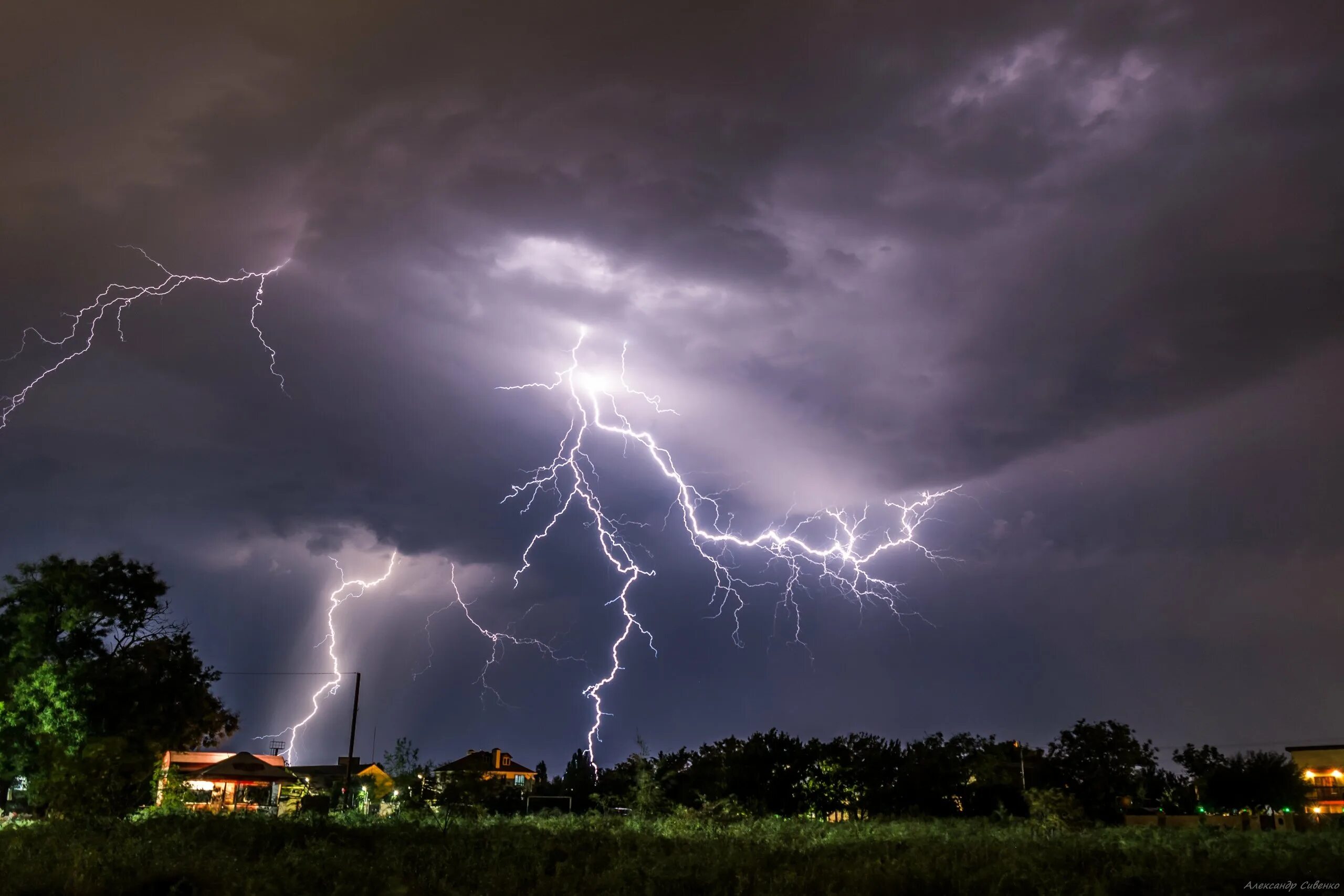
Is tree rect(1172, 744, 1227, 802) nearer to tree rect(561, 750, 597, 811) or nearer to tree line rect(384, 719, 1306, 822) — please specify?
tree line rect(384, 719, 1306, 822)

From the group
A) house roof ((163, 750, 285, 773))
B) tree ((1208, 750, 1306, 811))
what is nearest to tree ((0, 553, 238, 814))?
house roof ((163, 750, 285, 773))

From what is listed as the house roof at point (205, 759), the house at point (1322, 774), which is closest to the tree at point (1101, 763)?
the house at point (1322, 774)

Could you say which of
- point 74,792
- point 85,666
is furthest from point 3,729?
point 74,792

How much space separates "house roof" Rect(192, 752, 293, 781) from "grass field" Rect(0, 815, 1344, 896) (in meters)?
23.4

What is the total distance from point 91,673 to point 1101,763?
107ft

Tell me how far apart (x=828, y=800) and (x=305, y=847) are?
1798cm

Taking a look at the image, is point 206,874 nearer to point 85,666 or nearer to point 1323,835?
point 1323,835

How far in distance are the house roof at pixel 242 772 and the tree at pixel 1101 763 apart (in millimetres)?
29641

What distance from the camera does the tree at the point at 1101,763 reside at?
31.7 metres

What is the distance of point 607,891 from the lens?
9867mm

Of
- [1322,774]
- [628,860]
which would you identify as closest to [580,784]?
[628,860]

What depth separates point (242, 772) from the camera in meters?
37.0

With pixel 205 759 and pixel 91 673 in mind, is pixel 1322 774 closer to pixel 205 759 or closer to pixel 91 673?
pixel 91 673

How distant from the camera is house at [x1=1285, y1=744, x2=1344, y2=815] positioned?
42.2m
